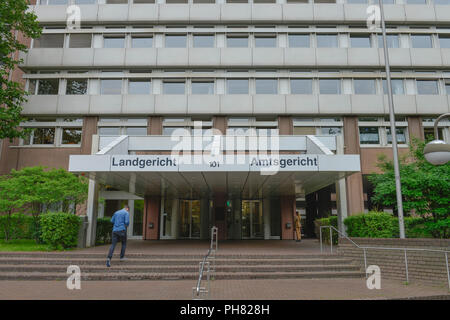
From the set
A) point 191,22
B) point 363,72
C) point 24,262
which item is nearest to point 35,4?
point 191,22

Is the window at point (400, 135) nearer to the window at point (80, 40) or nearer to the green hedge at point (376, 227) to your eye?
the green hedge at point (376, 227)

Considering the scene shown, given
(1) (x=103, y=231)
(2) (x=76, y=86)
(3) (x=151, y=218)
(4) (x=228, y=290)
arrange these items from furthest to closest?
(2) (x=76, y=86), (3) (x=151, y=218), (1) (x=103, y=231), (4) (x=228, y=290)

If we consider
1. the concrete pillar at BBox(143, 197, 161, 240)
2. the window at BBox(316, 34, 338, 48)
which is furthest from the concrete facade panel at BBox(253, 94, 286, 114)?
the concrete pillar at BBox(143, 197, 161, 240)

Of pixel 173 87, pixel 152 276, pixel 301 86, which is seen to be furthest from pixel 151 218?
pixel 301 86

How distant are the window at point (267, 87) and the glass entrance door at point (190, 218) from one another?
9.17 m

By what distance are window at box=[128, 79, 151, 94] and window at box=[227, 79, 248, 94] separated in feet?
18.8

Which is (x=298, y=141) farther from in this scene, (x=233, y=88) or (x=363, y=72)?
(x=363, y=72)

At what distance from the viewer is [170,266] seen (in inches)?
419

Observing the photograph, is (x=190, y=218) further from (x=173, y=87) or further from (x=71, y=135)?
(x=71, y=135)

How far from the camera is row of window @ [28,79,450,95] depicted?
2305 centimetres

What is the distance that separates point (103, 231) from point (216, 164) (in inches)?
339

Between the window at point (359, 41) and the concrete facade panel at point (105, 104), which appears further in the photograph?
the window at point (359, 41)

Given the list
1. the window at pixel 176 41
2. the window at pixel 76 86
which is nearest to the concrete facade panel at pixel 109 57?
the window at pixel 76 86

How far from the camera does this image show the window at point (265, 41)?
23.9 m
